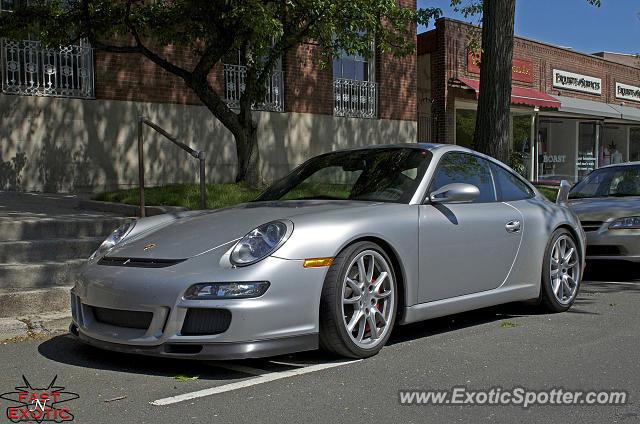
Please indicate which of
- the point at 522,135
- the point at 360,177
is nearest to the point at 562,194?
the point at 360,177

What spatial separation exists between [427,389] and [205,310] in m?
1.30

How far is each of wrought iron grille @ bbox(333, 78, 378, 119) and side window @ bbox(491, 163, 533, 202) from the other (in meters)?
12.1

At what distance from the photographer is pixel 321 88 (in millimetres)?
17406

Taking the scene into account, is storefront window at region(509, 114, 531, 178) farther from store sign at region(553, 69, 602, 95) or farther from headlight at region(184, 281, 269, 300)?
headlight at region(184, 281, 269, 300)

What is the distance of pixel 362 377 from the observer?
3953mm

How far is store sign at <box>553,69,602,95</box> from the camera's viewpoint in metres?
26.5

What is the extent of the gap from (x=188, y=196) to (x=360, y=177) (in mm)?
5259

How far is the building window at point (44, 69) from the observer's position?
12453 millimetres

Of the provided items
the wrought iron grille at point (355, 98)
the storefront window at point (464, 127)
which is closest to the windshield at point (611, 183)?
the wrought iron grille at point (355, 98)

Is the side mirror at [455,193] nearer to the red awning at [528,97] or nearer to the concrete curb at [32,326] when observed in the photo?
the concrete curb at [32,326]

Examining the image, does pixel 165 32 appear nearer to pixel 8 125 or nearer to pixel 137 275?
pixel 8 125

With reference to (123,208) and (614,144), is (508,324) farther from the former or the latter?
(614,144)

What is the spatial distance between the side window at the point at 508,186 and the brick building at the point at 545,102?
13.5 m

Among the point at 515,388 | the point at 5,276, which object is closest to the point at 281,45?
the point at 5,276
